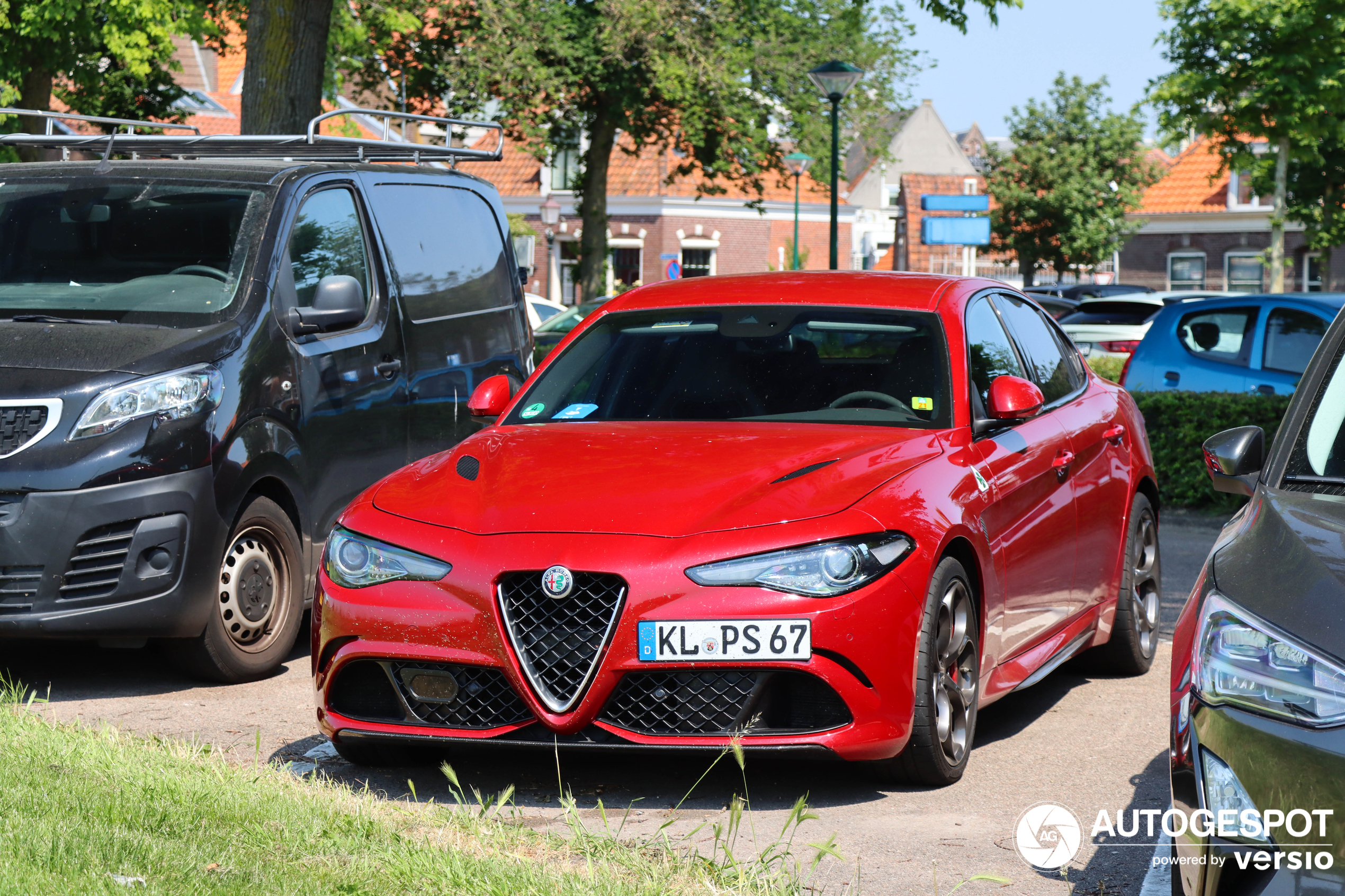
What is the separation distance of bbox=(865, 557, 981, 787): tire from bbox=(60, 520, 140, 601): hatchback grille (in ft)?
9.39

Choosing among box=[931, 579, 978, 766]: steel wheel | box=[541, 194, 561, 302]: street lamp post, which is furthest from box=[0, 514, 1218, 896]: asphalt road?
box=[541, 194, 561, 302]: street lamp post

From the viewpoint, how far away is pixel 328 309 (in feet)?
22.3

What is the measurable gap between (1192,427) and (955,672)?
8294 mm

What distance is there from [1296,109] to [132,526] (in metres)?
25.8

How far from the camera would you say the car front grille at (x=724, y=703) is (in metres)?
4.48

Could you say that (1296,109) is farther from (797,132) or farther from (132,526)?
(132,526)

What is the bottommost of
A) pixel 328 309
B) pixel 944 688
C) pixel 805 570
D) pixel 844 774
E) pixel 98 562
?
pixel 844 774

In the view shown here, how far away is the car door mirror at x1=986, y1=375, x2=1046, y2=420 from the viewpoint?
5.41 m

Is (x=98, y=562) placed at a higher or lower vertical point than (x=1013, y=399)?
lower

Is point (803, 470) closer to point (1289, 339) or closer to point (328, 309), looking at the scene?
point (328, 309)

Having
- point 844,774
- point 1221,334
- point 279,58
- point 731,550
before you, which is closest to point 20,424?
point 731,550

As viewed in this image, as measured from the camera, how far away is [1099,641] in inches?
259

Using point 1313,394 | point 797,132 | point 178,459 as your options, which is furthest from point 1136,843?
point 797,132

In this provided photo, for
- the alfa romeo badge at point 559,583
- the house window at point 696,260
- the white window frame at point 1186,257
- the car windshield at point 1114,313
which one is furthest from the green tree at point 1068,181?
the alfa romeo badge at point 559,583
